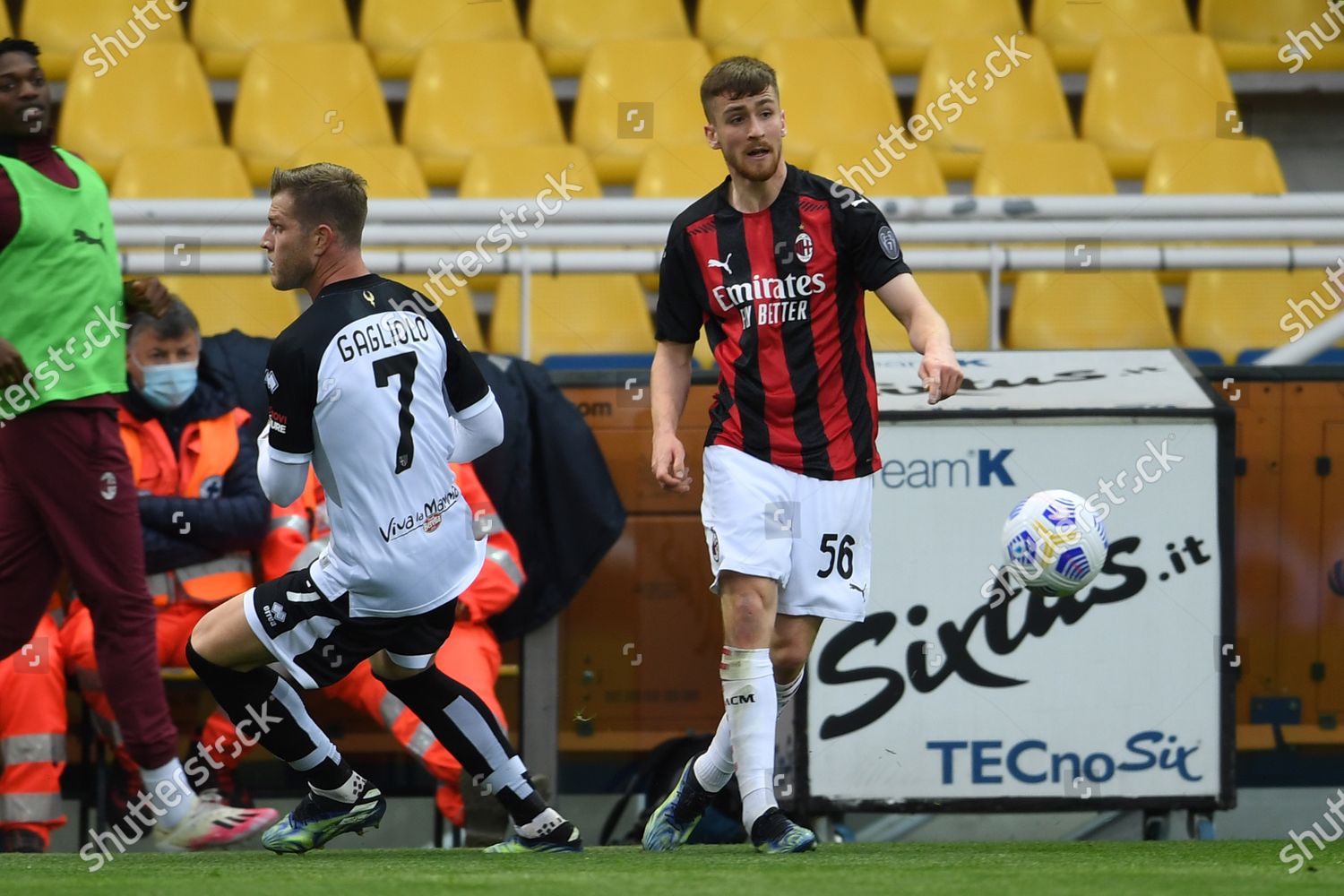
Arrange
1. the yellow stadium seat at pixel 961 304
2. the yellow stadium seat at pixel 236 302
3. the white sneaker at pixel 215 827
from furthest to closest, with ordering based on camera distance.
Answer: the yellow stadium seat at pixel 961 304, the yellow stadium seat at pixel 236 302, the white sneaker at pixel 215 827

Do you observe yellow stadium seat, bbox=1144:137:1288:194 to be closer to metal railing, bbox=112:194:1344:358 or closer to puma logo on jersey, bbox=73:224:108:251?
metal railing, bbox=112:194:1344:358

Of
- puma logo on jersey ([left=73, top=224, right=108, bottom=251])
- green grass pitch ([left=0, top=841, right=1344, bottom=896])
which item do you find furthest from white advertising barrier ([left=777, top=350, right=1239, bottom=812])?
Result: puma logo on jersey ([left=73, top=224, right=108, bottom=251])

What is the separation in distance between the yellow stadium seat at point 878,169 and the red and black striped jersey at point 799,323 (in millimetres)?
3211

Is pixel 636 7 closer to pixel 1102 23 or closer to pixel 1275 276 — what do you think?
pixel 1102 23

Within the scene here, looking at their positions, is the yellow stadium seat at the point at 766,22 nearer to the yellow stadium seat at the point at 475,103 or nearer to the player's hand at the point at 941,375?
the yellow stadium seat at the point at 475,103

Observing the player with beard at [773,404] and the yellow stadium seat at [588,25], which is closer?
the player with beard at [773,404]

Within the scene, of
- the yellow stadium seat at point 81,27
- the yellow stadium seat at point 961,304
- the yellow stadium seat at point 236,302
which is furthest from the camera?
the yellow stadium seat at point 81,27

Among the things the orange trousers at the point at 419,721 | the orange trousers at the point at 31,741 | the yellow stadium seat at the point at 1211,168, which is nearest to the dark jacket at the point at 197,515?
the orange trousers at the point at 31,741

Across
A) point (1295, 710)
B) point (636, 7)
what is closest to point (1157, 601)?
point (1295, 710)

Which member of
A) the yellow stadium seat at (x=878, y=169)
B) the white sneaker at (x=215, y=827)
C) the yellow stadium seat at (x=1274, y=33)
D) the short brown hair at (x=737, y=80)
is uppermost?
the yellow stadium seat at (x=1274, y=33)

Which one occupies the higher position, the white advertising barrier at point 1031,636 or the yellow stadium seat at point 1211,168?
the yellow stadium seat at point 1211,168

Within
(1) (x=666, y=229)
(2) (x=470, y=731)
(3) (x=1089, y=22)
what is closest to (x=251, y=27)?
(1) (x=666, y=229)

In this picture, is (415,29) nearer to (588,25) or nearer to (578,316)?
(588,25)

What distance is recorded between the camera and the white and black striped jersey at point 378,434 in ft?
12.7
